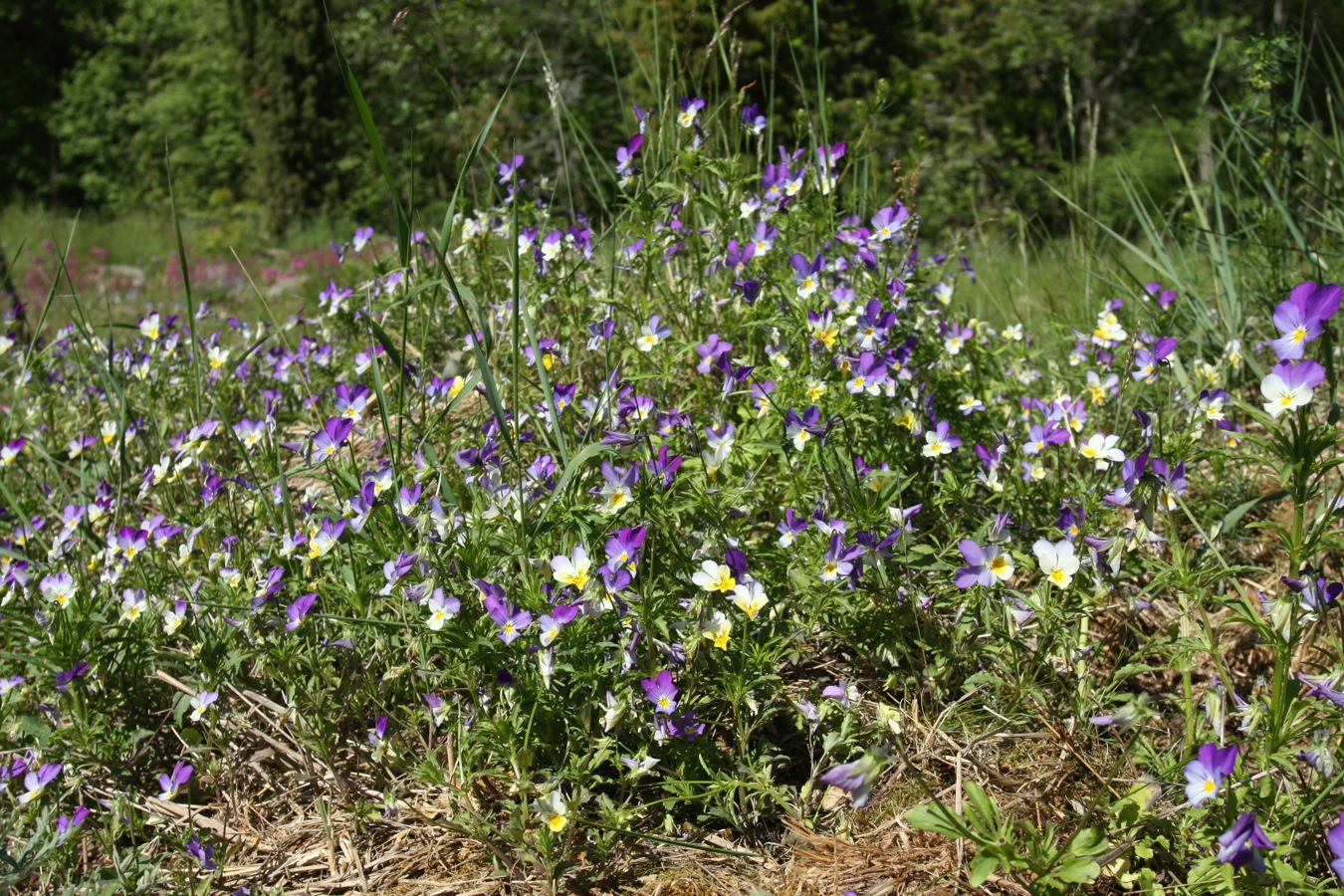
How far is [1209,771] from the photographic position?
4.30ft

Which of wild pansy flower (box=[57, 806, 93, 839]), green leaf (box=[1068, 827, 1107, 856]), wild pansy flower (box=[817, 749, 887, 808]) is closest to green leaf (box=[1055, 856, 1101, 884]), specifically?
green leaf (box=[1068, 827, 1107, 856])

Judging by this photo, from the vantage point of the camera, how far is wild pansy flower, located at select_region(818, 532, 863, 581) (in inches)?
69.2

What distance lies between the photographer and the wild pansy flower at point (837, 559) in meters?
1.76

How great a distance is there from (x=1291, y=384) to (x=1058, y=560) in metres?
0.47

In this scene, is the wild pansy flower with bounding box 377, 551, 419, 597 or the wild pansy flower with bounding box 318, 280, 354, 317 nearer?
the wild pansy flower with bounding box 377, 551, 419, 597

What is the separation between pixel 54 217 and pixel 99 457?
11265 mm

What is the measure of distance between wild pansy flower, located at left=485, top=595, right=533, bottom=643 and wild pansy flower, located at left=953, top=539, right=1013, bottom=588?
74cm

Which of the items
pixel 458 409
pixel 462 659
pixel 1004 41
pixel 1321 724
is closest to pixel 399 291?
pixel 458 409

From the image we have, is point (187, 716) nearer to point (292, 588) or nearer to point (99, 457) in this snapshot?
point (292, 588)

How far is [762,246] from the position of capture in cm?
252

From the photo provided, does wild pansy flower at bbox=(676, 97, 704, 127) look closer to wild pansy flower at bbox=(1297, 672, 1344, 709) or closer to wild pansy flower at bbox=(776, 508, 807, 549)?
wild pansy flower at bbox=(776, 508, 807, 549)

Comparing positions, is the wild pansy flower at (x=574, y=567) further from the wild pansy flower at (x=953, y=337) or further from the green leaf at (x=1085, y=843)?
the wild pansy flower at (x=953, y=337)

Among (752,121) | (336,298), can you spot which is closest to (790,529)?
(752,121)

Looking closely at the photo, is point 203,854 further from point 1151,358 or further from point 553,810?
point 1151,358
